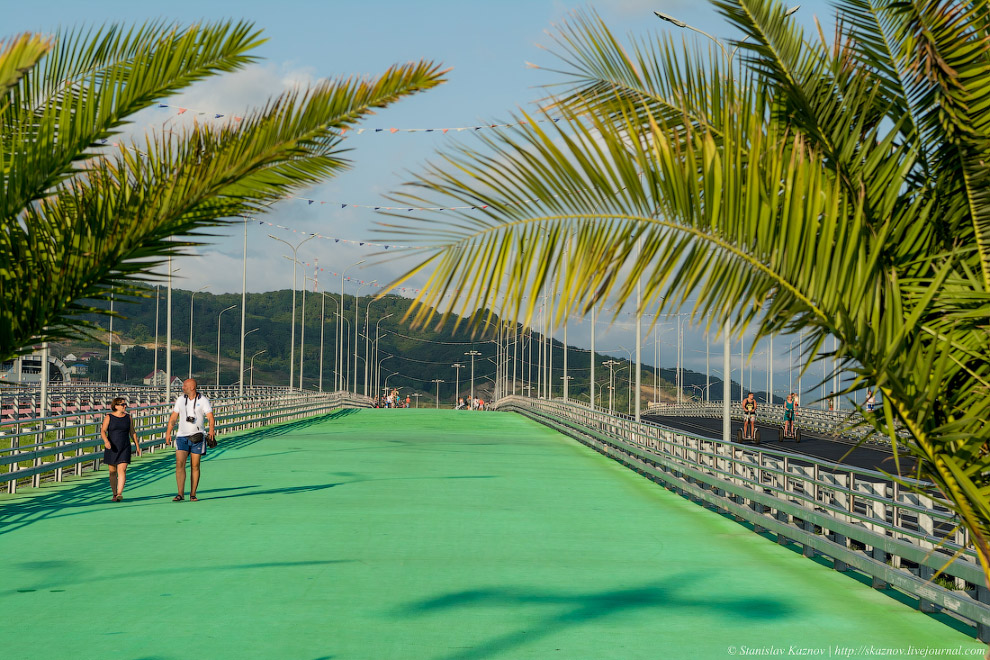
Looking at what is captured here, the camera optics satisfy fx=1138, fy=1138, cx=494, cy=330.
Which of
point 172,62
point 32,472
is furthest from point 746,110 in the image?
point 32,472

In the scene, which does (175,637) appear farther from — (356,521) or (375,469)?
(375,469)

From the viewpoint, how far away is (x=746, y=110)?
5457 mm

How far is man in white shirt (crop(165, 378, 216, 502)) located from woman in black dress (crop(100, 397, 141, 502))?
625mm

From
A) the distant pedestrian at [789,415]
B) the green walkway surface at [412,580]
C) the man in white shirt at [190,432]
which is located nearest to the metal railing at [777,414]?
the distant pedestrian at [789,415]

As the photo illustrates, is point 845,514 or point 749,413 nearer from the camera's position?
point 845,514

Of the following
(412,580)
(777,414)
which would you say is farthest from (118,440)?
(777,414)

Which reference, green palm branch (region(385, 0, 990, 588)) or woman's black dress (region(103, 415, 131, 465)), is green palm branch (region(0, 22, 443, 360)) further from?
woman's black dress (region(103, 415, 131, 465))

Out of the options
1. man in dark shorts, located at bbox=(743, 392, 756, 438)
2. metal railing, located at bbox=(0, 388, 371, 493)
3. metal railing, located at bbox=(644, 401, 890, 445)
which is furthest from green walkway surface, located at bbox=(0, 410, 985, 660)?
man in dark shorts, located at bbox=(743, 392, 756, 438)

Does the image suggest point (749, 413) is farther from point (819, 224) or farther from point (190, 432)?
point (819, 224)

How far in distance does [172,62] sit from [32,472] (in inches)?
564

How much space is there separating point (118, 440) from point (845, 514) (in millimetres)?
10612

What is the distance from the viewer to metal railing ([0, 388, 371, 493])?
17781 millimetres

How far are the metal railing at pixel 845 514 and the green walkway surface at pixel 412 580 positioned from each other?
0.87ft

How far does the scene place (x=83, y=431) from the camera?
21.4 metres
